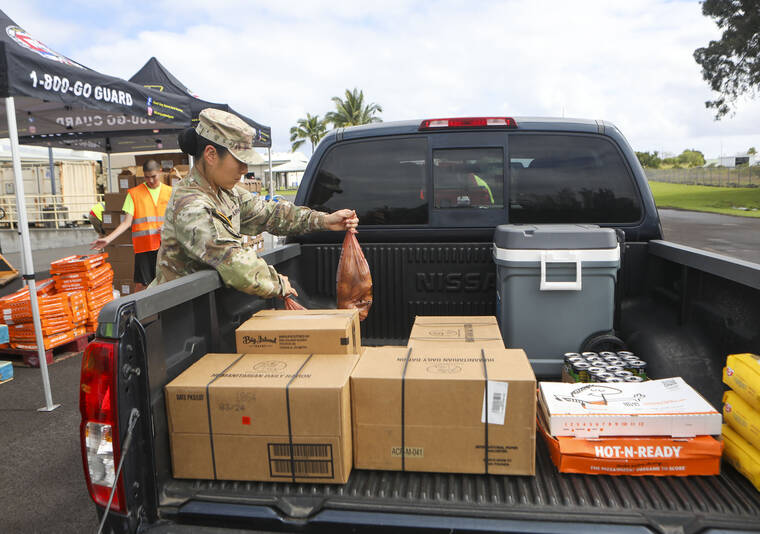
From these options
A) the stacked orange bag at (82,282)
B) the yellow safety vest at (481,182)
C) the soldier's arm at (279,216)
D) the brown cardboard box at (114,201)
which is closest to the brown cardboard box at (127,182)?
the brown cardboard box at (114,201)

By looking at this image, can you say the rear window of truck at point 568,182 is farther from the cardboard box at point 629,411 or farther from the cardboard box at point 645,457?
the cardboard box at point 645,457

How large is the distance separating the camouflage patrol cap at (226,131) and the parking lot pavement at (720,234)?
41.5 feet

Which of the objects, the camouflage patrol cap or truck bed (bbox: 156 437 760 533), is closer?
truck bed (bbox: 156 437 760 533)

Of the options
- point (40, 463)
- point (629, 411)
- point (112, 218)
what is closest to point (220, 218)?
point (629, 411)

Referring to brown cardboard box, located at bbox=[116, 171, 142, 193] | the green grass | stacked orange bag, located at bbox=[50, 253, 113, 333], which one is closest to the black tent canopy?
brown cardboard box, located at bbox=[116, 171, 142, 193]

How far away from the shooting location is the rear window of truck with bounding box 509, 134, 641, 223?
122 inches

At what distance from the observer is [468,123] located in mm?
3150

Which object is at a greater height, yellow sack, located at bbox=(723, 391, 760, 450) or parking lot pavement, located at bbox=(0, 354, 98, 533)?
yellow sack, located at bbox=(723, 391, 760, 450)

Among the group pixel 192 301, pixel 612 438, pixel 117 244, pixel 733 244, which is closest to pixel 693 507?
pixel 612 438

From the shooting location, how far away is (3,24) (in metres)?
5.00

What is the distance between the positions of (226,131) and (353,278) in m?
1.05

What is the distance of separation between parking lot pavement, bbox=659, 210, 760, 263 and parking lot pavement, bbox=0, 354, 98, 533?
12975mm

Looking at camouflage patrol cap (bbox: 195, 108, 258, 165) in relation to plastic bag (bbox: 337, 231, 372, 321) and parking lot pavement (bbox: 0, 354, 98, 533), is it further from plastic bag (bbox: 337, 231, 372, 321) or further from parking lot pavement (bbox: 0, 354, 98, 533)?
parking lot pavement (bbox: 0, 354, 98, 533)

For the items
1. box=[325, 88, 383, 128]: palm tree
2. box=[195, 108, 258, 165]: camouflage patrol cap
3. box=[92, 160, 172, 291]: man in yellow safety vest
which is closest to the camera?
box=[195, 108, 258, 165]: camouflage patrol cap
